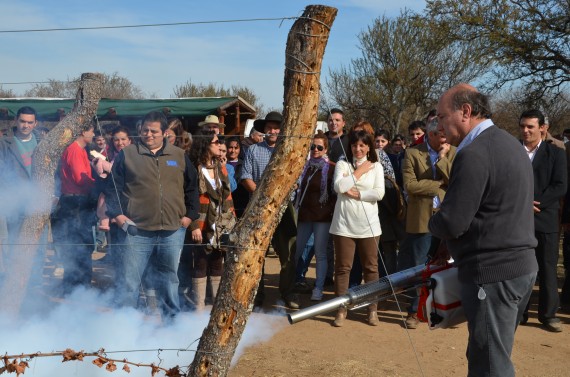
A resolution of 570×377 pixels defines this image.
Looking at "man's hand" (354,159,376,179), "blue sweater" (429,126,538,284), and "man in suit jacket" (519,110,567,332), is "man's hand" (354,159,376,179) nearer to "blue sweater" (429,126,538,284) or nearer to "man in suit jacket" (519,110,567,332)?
"man in suit jacket" (519,110,567,332)

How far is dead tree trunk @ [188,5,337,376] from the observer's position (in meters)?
3.70

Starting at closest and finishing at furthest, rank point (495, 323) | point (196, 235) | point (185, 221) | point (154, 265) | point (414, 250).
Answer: point (495, 323), point (154, 265), point (185, 221), point (196, 235), point (414, 250)

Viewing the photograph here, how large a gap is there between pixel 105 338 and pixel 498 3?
56.8ft

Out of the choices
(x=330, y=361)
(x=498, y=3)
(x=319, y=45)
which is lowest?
(x=330, y=361)

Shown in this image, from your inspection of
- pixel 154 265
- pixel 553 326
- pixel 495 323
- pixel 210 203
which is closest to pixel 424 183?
pixel 553 326

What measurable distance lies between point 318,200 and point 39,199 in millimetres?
3246

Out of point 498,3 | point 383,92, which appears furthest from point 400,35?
point 498,3

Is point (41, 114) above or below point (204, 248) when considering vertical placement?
above

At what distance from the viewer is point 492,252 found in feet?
10.7

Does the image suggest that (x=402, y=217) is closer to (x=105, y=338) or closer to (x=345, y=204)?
(x=345, y=204)

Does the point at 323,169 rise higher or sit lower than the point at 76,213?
higher

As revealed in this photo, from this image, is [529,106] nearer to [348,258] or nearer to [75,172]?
[348,258]

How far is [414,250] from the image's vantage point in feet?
21.7

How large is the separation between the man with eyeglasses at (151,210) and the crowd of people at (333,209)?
0.04 ft
